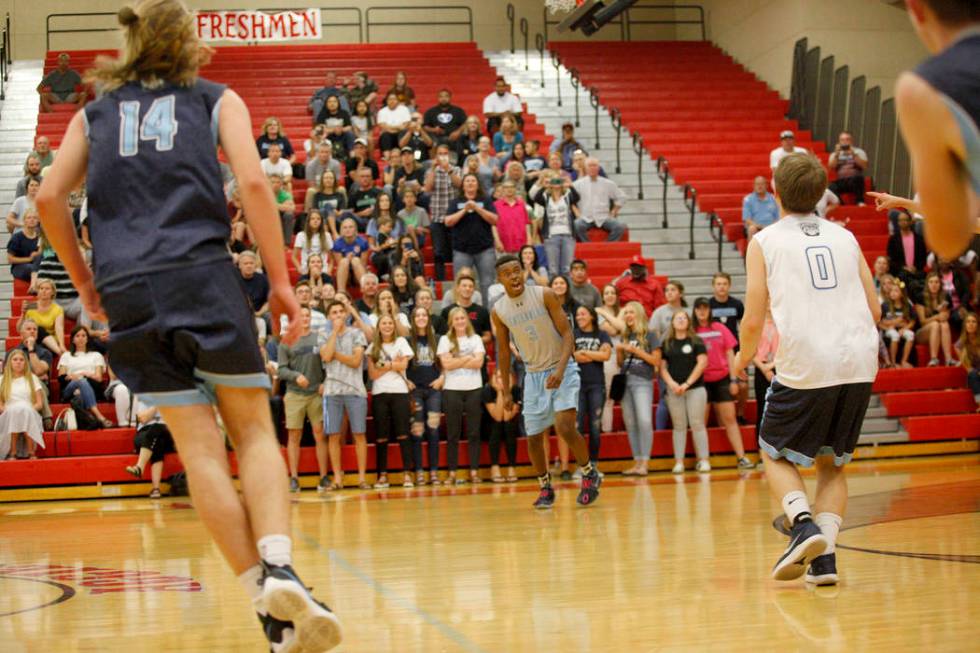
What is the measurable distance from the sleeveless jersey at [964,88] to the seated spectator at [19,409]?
38.2 feet

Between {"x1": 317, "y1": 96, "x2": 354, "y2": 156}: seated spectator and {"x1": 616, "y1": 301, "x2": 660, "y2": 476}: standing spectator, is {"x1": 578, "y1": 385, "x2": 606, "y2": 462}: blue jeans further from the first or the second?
{"x1": 317, "y1": 96, "x2": 354, "y2": 156}: seated spectator

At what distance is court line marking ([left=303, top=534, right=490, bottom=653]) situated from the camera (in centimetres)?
440

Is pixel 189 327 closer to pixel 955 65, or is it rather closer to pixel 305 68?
pixel 955 65

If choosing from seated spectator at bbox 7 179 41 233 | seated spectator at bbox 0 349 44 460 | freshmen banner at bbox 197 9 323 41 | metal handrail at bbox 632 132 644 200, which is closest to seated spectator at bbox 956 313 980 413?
metal handrail at bbox 632 132 644 200

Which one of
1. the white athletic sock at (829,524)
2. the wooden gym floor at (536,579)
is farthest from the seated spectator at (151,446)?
the white athletic sock at (829,524)

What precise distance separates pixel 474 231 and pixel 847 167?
711 cm

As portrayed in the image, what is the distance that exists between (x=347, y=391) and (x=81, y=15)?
16.9 meters

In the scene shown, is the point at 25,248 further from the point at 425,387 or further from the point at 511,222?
the point at 511,222

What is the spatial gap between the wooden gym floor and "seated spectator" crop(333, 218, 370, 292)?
4.73 m

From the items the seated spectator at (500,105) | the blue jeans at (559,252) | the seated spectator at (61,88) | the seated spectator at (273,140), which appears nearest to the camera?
the blue jeans at (559,252)

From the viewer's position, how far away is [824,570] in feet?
17.4

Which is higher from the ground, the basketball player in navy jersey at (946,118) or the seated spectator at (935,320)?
the basketball player in navy jersey at (946,118)

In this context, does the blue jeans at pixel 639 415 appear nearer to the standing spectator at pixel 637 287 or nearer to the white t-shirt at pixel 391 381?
the standing spectator at pixel 637 287

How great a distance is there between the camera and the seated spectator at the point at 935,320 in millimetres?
15180
